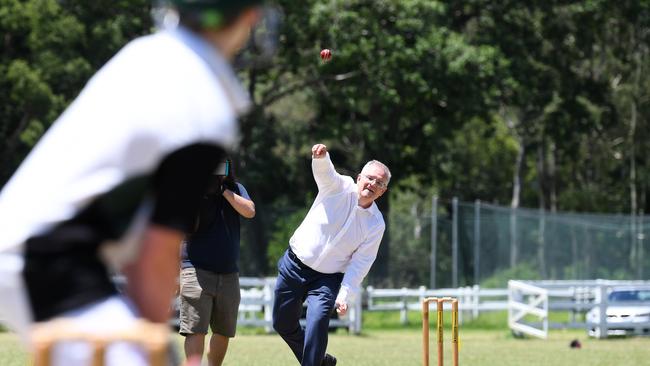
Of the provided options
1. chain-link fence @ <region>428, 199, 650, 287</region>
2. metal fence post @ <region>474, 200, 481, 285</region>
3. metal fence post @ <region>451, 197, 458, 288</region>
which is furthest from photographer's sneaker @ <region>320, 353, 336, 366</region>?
metal fence post @ <region>474, 200, 481, 285</region>

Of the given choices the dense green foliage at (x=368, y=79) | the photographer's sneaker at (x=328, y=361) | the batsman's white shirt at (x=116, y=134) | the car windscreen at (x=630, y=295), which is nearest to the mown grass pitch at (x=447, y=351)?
the car windscreen at (x=630, y=295)

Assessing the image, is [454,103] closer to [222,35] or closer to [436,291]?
[436,291]

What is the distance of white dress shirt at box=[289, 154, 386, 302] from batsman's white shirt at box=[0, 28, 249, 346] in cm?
694

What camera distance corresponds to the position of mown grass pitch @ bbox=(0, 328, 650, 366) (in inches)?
655

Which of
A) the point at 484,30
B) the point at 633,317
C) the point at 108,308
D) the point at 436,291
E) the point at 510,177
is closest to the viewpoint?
the point at 108,308

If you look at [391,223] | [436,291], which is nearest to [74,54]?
[391,223]

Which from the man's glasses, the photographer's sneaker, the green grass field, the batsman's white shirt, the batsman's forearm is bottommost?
the green grass field

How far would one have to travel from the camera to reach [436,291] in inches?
1144

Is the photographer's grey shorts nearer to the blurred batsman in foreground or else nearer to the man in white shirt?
the man in white shirt

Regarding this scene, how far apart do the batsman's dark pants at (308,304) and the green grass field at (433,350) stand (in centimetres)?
502

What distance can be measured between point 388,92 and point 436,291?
6.77 metres

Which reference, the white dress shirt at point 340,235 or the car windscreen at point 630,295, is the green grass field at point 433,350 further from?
the white dress shirt at point 340,235

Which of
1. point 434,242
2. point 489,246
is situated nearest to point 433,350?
point 434,242

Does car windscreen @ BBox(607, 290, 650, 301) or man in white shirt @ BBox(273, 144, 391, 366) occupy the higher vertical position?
man in white shirt @ BBox(273, 144, 391, 366)
